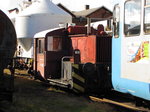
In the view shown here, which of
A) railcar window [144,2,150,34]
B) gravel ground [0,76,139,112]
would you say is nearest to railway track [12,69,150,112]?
gravel ground [0,76,139,112]

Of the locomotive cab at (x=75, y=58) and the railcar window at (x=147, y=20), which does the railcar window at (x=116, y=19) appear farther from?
the locomotive cab at (x=75, y=58)

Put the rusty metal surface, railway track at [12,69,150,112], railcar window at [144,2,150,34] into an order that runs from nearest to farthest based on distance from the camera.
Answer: railcar window at [144,2,150,34], railway track at [12,69,150,112], the rusty metal surface

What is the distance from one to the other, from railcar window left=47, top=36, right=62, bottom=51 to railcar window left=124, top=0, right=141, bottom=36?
515 centimetres

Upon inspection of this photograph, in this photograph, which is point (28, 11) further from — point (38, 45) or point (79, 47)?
point (79, 47)

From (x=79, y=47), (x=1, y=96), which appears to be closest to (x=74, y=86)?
(x=79, y=47)

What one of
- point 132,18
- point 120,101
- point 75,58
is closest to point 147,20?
point 132,18

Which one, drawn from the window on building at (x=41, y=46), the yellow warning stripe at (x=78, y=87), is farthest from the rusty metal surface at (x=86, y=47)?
the window on building at (x=41, y=46)

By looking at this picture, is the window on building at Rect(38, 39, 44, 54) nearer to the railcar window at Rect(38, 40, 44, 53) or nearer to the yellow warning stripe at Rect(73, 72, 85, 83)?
the railcar window at Rect(38, 40, 44, 53)

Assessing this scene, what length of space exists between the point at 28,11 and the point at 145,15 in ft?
38.3

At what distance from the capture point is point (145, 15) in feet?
21.9

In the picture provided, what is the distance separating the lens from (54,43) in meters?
12.2

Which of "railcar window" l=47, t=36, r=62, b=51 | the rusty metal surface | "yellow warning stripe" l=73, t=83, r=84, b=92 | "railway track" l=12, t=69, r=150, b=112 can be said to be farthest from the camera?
"railcar window" l=47, t=36, r=62, b=51

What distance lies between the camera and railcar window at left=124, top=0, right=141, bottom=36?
22.7 ft

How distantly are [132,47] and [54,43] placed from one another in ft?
18.6
